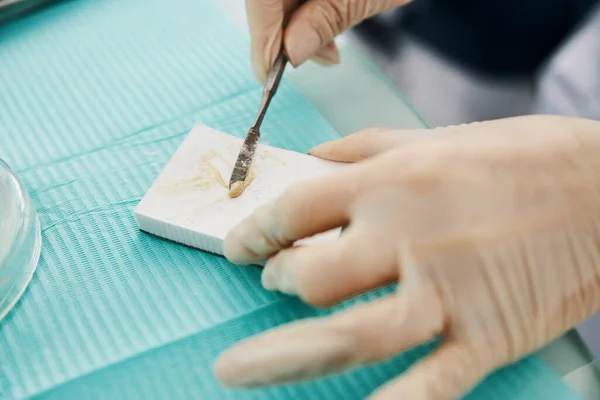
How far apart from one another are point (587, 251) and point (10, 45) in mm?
1047

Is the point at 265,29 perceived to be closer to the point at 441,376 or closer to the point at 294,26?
the point at 294,26

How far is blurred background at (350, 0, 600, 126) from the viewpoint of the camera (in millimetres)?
1312

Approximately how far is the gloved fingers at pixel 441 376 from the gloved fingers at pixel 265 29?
0.56 metres

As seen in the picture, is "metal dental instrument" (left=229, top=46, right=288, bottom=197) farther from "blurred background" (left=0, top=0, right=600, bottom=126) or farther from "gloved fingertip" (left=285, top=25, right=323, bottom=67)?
"blurred background" (left=0, top=0, right=600, bottom=126)

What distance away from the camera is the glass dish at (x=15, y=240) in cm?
79

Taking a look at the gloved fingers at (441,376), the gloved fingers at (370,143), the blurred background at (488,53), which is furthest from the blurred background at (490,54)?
the gloved fingers at (441,376)

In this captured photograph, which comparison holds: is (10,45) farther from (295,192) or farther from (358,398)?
(358,398)

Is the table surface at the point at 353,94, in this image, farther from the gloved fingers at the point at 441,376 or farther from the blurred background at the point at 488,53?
the gloved fingers at the point at 441,376

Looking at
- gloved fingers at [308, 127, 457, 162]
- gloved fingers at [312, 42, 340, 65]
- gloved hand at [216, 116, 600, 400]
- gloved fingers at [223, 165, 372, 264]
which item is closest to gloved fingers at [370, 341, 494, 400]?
gloved hand at [216, 116, 600, 400]

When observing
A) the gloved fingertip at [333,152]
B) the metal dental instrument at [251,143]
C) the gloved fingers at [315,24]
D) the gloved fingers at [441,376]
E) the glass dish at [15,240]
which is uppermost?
the gloved fingers at [315,24]

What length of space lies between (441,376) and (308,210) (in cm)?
22

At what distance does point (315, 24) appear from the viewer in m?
1.01

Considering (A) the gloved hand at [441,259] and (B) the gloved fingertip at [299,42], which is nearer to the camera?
(A) the gloved hand at [441,259]

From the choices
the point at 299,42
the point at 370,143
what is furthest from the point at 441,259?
the point at 299,42
